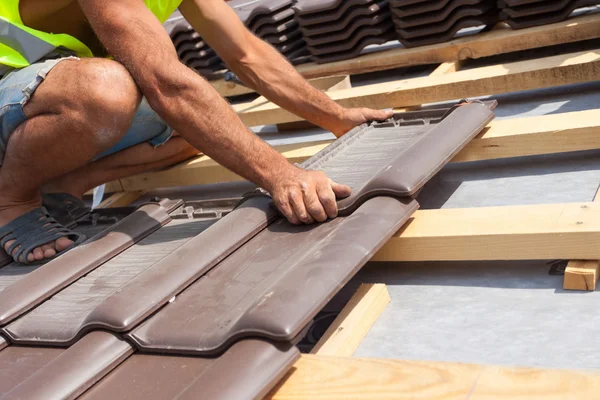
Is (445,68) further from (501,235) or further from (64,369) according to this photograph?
(64,369)

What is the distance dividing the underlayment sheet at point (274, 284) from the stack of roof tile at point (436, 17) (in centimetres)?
194

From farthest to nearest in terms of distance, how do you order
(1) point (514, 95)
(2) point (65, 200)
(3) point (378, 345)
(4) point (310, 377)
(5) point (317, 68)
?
(5) point (317, 68)
(1) point (514, 95)
(2) point (65, 200)
(3) point (378, 345)
(4) point (310, 377)

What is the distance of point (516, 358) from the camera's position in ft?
5.11

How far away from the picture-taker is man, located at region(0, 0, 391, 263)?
6.88ft

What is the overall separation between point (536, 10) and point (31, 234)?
246 cm

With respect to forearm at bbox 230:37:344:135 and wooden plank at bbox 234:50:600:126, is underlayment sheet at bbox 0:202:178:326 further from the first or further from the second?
wooden plank at bbox 234:50:600:126

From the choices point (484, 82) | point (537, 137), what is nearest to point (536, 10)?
point (484, 82)

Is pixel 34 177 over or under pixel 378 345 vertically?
over

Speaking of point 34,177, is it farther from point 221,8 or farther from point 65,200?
point 221,8

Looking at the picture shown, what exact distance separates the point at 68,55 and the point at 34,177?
0.46m

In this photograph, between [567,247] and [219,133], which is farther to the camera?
[219,133]

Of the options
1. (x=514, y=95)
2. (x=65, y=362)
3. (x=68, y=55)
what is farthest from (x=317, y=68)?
(x=65, y=362)

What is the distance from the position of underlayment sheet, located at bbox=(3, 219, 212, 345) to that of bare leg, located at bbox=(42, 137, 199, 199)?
69 cm

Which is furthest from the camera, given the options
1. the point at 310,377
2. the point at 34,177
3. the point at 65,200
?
the point at 65,200
